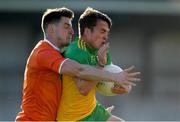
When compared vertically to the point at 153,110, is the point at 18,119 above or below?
above

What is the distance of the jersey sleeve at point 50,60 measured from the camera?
552cm

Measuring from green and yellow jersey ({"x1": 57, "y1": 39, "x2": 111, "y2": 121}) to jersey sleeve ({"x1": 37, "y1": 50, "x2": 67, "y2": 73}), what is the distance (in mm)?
91

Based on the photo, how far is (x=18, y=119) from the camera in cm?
576

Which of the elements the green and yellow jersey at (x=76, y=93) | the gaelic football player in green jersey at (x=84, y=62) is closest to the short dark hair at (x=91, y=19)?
the gaelic football player in green jersey at (x=84, y=62)

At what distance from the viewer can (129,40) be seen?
17.2 meters

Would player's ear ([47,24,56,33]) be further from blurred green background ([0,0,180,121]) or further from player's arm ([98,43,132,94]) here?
blurred green background ([0,0,180,121])

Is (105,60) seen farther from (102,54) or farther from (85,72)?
(85,72)

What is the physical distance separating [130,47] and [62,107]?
11443 mm

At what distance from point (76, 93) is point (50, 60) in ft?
0.89

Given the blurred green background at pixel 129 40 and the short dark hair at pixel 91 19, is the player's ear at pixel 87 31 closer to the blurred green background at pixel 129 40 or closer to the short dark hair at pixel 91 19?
the short dark hair at pixel 91 19

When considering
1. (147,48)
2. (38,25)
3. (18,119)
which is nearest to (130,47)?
(147,48)

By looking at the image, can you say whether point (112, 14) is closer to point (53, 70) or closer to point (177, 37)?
point (177, 37)

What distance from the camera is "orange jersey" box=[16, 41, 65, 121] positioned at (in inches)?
222

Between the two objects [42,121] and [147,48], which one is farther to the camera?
[147,48]
